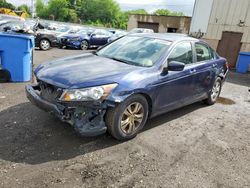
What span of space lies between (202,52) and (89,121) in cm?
312

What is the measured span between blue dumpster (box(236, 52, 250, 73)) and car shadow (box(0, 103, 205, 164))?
395 inches

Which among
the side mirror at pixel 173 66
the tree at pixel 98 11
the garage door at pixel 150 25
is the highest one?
the tree at pixel 98 11

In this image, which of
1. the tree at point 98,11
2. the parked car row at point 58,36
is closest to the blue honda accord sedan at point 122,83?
the parked car row at point 58,36

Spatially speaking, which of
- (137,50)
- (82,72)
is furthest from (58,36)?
(82,72)

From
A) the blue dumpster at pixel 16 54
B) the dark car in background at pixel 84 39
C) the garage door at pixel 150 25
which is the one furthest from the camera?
the garage door at pixel 150 25

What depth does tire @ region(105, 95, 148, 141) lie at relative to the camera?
3.49 meters

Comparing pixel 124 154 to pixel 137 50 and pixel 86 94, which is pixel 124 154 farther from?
pixel 137 50

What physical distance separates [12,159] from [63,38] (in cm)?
1351

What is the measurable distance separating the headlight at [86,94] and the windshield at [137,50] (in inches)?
39.7

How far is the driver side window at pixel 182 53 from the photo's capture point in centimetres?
437

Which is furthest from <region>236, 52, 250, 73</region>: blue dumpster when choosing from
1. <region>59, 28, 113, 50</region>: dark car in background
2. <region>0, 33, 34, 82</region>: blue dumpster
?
<region>0, 33, 34, 82</region>: blue dumpster

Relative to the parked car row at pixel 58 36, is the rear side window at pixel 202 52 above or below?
above

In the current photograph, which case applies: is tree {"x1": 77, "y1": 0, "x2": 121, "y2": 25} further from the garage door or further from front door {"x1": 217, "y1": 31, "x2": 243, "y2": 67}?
front door {"x1": 217, "y1": 31, "x2": 243, "y2": 67}

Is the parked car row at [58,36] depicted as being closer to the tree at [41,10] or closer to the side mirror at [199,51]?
the side mirror at [199,51]
